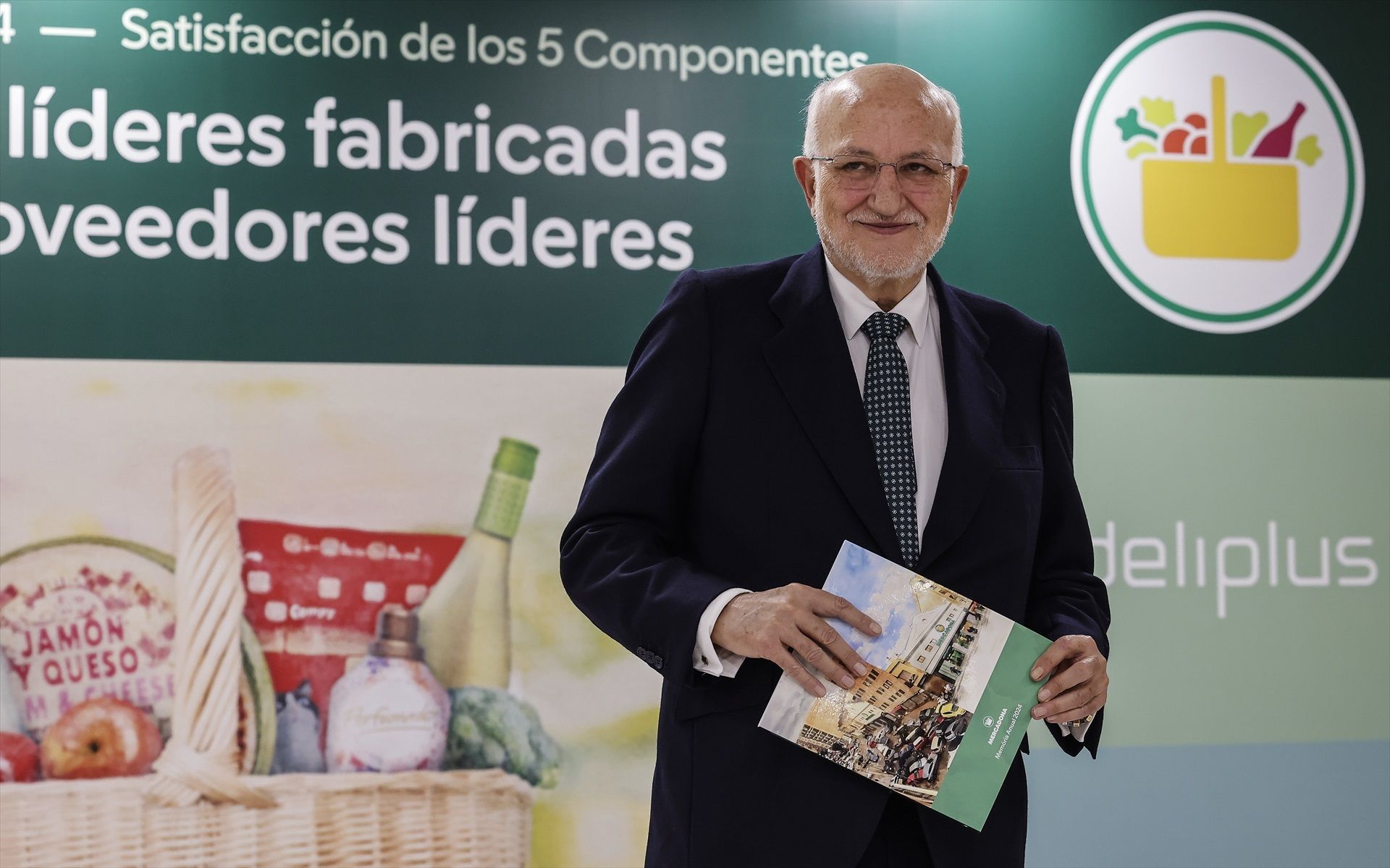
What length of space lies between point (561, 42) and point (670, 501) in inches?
77.9

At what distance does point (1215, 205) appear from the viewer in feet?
10.8

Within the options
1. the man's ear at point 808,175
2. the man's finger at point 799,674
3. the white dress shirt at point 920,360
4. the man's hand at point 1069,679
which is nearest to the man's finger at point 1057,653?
the man's hand at point 1069,679

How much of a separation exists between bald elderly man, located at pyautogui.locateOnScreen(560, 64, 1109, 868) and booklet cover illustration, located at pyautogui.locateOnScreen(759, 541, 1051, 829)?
0.03 meters

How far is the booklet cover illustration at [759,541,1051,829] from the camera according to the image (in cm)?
130

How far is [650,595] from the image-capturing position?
4.32 ft

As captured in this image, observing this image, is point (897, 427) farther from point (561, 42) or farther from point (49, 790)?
point (49, 790)

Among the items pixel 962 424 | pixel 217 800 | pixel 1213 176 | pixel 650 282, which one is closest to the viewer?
pixel 962 424

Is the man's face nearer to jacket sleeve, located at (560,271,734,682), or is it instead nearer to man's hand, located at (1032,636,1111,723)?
jacket sleeve, located at (560,271,734,682)

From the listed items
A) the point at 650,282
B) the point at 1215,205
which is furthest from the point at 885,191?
the point at 1215,205

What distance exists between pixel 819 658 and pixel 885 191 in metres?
0.58

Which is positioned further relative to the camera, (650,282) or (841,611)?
(650,282)

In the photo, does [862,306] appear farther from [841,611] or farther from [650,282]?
[650,282]

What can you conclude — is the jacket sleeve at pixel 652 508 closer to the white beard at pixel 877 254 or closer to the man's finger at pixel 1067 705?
the white beard at pixel 877 254

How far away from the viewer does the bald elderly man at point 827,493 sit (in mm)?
1354
